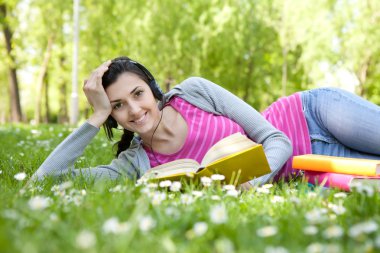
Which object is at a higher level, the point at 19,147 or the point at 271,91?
the point at 19,147

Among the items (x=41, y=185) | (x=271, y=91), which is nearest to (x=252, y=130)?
(x=41, y=185)

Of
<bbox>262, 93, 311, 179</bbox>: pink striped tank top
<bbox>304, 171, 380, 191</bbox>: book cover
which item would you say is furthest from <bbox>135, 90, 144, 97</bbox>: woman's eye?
<bbox>304, 171, 380, 191</bbox>: book cover

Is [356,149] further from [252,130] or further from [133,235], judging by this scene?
[133,235]

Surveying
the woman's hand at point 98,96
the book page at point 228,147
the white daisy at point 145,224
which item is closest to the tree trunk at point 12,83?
the woman's hand at point 98,96

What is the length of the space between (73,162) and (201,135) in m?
0.88

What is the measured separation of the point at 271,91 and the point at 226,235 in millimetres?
20728

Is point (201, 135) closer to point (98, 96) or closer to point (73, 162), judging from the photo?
point (98, 96)

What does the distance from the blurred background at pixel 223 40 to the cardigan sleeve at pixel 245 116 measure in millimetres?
13516

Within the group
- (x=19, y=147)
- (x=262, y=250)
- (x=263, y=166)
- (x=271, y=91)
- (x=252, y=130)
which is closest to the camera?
(x=262, y=250)

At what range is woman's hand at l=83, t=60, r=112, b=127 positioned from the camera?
3.03 metres

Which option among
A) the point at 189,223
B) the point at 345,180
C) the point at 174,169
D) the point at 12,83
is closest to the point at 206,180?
the point at 174,169

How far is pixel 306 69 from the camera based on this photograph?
19219 millimetres

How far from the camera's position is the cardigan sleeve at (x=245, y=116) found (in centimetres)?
297

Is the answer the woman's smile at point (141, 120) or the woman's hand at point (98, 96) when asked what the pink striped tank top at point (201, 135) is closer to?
the woman's smile at point (141, 120)
